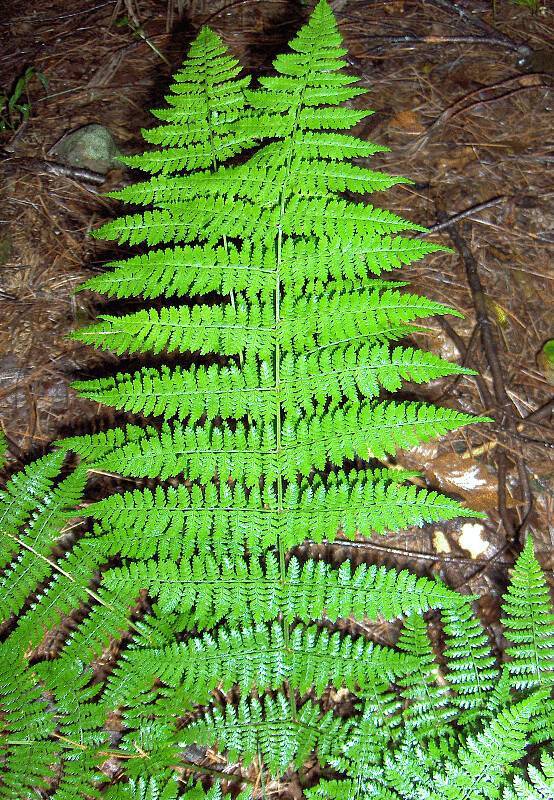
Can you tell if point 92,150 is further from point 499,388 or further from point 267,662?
point 267,662

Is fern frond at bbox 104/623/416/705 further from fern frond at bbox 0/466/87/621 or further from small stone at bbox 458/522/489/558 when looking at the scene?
small stone at bbox 458/522/489/558

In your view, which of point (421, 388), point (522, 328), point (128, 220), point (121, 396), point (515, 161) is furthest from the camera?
point (515, 161)

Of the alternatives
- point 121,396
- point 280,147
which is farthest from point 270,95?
point 121,396

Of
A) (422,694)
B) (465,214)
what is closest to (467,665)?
(422,694)

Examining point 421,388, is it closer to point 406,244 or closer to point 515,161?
point 406,244

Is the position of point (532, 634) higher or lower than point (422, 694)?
higher

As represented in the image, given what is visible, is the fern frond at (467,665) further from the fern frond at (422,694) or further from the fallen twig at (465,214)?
the fallen twig at (465,214)

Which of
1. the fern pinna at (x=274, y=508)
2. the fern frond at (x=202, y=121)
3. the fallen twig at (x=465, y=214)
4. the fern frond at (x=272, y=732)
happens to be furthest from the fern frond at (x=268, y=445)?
the fallen twig at (x=465, y=214)
